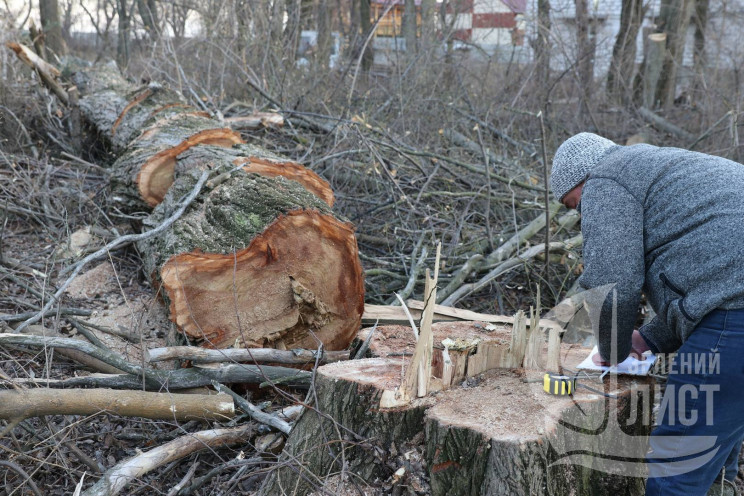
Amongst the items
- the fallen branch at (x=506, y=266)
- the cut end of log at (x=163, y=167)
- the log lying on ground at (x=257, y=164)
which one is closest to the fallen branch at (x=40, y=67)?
the cut end of log at (x=163, y=167)

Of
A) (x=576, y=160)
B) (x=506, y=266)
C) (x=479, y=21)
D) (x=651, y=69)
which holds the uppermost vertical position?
(x=479, y=21)

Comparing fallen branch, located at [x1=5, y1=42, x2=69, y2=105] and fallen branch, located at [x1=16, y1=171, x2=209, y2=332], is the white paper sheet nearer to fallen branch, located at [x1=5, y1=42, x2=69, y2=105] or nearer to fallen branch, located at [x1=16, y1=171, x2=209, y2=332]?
fallen branch, located at [x1=16, y1=171, x2=209, y2=332]

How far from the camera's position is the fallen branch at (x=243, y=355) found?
2834 mm

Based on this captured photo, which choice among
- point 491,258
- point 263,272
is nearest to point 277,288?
point 263,272

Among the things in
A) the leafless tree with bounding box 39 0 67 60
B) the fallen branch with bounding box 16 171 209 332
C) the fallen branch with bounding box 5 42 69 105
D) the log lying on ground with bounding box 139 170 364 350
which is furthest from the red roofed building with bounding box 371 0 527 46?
the log lying on ground with bounding box 139 170 364 350

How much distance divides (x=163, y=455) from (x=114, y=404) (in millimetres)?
320

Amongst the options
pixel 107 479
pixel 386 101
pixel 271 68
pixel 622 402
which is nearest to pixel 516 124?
pixel 386 101

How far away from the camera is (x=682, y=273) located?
7.39 feet

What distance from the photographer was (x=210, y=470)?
8.95 feet

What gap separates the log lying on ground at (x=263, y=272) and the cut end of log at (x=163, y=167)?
1235 mm

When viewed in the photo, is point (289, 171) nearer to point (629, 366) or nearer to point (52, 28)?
point (629, 366)

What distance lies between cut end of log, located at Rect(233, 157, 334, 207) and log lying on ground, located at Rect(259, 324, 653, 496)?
1.62 m

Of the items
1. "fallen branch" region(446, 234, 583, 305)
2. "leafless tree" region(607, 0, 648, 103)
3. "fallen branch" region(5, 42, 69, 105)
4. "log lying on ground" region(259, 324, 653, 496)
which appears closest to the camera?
"log lying on ground" region(259, 324, 653, 496)

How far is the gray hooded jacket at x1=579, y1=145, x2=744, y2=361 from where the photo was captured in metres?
2.18
